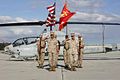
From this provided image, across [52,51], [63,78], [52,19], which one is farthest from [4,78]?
[52,19]

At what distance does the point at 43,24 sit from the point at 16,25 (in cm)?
227

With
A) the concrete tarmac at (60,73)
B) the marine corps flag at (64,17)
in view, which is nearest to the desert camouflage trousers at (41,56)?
the concrete tarmac at (60,73)

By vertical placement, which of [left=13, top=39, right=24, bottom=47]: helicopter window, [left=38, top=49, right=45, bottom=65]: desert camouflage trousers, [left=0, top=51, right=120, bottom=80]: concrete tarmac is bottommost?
[left=0, top=51, right=120, bottom=80]: concrete tarmac

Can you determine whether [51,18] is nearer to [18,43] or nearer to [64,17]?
[64,17]

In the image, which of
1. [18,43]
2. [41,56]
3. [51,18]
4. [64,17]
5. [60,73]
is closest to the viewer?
[60,73]

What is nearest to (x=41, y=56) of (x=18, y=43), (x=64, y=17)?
(x=64, y=17)

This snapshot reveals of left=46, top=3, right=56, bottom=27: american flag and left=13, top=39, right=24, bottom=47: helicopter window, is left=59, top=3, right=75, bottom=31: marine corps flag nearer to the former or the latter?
left=46, top=3, right=56, bottom=27: american flag

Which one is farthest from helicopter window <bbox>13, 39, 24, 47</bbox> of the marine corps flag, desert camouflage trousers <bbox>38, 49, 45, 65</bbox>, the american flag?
desert camouflage trousers <bbox>38, 49, 45, 65</bbox>

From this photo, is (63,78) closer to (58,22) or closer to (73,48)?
(73,48)

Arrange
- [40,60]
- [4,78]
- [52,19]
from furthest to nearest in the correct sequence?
[52,19]
[40,60]
[4,78]

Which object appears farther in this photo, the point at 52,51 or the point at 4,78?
the point at 52,51

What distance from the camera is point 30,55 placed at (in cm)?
2688

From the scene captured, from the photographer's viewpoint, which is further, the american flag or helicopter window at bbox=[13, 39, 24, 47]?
helicopter window at bbox=[13, 39, 24, 47]

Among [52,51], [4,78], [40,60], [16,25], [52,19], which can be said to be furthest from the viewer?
[16,25]
